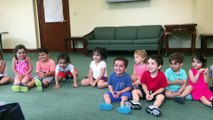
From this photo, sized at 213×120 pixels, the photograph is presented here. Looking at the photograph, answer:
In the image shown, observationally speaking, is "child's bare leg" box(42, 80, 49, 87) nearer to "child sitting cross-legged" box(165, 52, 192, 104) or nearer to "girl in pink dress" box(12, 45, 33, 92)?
"girl in pink dress" box(12, 45, 33, 92)

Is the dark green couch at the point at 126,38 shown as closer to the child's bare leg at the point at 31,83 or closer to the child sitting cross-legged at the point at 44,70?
the child sitting cross-legged at the point at 44,70

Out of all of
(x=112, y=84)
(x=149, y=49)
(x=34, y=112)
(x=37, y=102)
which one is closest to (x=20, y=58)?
(x=37, y=102)

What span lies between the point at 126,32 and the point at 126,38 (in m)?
0.17

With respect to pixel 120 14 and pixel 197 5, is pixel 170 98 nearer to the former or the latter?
pixel 197 5

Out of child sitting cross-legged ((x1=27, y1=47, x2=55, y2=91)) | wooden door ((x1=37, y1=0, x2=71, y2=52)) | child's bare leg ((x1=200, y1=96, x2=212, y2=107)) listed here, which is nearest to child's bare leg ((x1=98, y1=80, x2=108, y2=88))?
child sitting cross-legged ((x1=27, y1=47, x2=55, y2=91))

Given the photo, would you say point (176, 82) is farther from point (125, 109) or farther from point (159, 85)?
point (125, 109)

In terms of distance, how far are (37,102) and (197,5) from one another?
463cm

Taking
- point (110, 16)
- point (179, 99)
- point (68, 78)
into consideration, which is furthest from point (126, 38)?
point (179, 99)

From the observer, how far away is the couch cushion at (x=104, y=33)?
21.5 ft

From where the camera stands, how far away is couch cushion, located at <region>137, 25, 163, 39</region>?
6102 mm

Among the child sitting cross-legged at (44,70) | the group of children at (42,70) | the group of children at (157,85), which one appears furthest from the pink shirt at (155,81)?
the child sitting cross-legged at (44,70)

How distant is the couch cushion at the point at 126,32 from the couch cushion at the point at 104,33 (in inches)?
5.5

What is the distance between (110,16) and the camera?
6785 millimetres

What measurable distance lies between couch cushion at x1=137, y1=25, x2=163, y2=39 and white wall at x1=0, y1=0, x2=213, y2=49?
0.27 m
